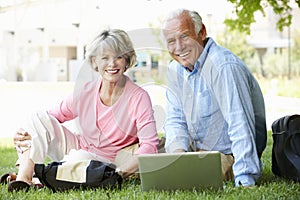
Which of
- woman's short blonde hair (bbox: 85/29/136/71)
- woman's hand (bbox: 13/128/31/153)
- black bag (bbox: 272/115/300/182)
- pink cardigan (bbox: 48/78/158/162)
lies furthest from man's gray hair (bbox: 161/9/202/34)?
woman's hand (bbox: 13/128/31/153)

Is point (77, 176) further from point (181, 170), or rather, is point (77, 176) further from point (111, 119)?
point (181, 170)

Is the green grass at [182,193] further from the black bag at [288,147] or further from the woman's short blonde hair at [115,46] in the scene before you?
the woman's short blonde hair at [115,46]

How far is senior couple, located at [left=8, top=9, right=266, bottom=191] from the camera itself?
2.00 metres

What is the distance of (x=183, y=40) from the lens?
6.81ft

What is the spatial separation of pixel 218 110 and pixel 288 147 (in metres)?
0.31

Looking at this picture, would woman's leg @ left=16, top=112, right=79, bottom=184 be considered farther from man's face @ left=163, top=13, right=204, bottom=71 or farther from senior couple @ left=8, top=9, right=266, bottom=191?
man's face @ left=163, top=13, right=204, bottom=71

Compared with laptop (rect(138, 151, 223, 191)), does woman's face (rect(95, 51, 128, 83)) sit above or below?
above

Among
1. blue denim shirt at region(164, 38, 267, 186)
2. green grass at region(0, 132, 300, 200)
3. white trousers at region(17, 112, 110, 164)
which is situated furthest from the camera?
white trousers at region(17, 112, 110, 164)

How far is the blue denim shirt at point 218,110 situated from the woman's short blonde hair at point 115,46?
157 mm

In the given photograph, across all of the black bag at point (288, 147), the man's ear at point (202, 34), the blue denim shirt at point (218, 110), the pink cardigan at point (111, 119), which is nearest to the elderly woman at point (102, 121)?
the pink cardigan at point (111, 119)

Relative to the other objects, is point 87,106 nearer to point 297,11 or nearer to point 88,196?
point 88,196

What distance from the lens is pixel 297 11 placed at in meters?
8.88

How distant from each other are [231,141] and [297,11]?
7.10m

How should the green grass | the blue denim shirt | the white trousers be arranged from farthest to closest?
the white trousers → the blue denim shirt → the green grass
